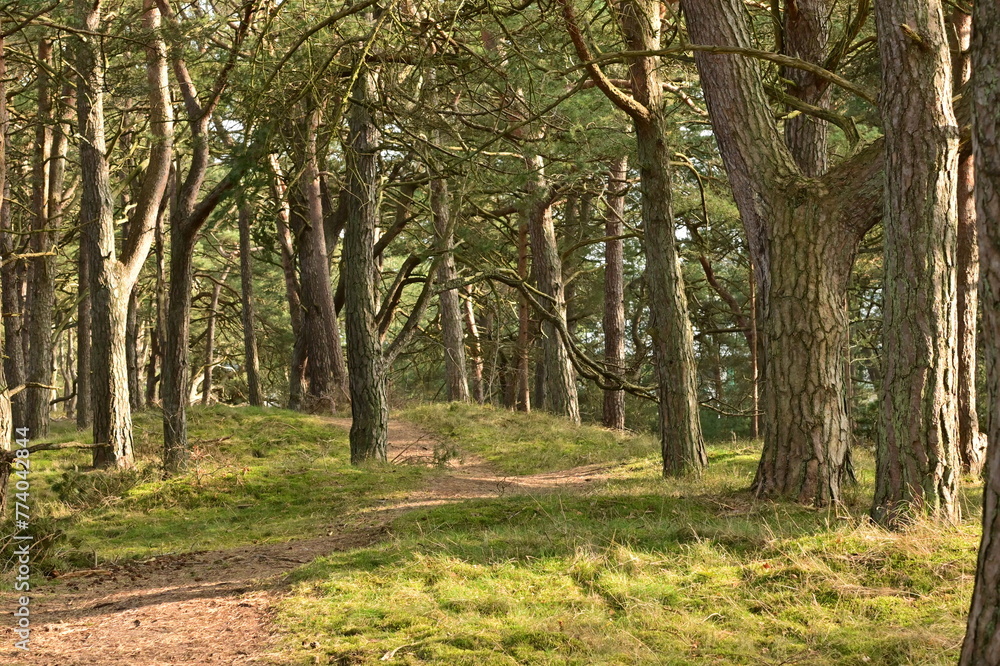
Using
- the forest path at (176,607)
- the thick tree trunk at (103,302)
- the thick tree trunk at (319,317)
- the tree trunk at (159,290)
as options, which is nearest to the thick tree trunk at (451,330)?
the thick tree trunk at (319,317)

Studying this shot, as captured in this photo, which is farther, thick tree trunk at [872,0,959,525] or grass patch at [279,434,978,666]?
thick tree trunk at [872,0,959,525]

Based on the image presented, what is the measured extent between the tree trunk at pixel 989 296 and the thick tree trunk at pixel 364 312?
9371 millimetres

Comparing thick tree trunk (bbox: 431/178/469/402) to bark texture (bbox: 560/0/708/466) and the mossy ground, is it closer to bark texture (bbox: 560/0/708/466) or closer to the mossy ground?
bark texture (bbox: 560/0/708/466)

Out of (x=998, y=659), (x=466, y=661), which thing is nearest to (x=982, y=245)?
(x=998, y=659)

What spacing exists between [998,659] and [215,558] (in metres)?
6.42

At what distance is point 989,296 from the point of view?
123 inches

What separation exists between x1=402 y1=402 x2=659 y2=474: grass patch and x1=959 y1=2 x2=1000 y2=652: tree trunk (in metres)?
9.53

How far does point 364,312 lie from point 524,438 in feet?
14.7

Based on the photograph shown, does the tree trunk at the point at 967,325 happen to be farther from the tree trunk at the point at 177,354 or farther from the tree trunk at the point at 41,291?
the tree trunk at the point at 41,291

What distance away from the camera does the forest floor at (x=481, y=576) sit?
4.72m

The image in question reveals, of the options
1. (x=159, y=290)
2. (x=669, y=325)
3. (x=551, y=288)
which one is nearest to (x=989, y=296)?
(x=669, y=325)

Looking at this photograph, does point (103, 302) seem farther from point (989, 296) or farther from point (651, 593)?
point (989, 296)

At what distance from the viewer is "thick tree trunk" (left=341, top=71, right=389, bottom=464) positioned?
1193 centimetres

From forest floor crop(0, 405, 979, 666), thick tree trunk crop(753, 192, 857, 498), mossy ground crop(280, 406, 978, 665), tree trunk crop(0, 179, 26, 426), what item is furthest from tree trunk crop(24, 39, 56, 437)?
thick tree trunk crop(753, 192, 857, 498)
